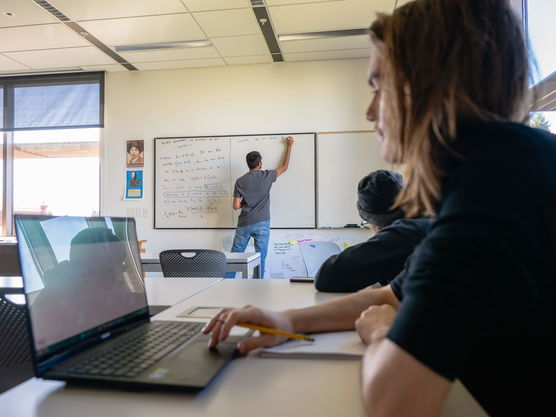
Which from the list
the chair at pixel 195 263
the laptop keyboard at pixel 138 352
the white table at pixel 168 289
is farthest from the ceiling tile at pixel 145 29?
the laptop keyboard at pixel 138 352

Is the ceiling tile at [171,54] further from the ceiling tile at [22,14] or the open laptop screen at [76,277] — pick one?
the open laptop screen at [76,277]

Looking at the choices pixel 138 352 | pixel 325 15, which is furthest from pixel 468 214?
pixel 325 15

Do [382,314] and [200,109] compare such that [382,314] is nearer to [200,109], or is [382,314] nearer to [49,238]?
[49,238]

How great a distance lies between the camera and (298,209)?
437cm

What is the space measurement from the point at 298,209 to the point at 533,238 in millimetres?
3909

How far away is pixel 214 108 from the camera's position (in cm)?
454

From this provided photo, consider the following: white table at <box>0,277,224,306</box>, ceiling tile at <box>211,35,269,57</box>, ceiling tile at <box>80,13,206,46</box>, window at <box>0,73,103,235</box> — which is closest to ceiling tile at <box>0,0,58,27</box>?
ceiling tile at <box>80,13,206,46</box>

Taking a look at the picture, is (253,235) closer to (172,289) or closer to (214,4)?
(214,4)

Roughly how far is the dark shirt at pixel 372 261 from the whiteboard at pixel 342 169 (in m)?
2.90

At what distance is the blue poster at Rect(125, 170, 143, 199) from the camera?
4.65 meters

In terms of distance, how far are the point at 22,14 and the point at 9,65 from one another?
1436mm

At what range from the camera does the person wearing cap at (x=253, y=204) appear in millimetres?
4125

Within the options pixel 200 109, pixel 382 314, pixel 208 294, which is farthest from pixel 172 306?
pixel 200 109

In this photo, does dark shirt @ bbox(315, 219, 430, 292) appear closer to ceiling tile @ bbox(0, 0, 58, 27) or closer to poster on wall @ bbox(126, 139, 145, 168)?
ceiling tile @ bbox(0, 0, 58, 27)
